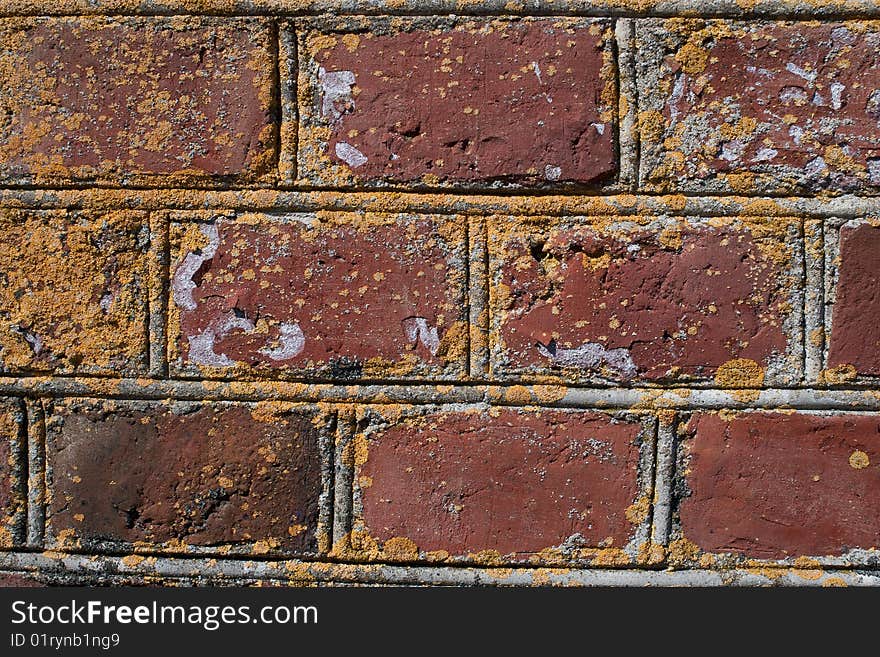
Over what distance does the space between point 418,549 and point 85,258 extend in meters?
0.65

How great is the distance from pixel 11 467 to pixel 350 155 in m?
0.68

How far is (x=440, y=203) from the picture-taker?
859 mm

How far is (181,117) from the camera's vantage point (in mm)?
861

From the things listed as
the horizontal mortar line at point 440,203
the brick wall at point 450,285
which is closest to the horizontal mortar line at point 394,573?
the brick wall at point 450,285

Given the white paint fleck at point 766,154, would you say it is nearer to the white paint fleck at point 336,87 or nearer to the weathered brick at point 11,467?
the white paint fleck at point 336,87

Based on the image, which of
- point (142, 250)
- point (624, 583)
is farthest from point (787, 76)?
point (142, 250)

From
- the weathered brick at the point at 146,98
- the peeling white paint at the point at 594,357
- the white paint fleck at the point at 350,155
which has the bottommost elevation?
the peeling white paint at the point at 594,357

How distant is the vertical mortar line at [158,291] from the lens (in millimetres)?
871

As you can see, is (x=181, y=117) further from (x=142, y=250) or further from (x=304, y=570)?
(x=304, y=570)

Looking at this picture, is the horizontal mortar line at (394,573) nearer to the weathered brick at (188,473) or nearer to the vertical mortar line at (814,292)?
the weathered brick at (188,473)

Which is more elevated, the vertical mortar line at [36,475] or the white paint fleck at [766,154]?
the white paint fleck at [766,154]

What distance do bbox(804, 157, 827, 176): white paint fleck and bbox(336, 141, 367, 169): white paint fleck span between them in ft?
2.03

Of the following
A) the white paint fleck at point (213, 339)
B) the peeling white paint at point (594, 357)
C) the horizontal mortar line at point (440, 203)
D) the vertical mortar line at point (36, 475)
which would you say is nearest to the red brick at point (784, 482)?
the peeling white paint at point (594, 357)

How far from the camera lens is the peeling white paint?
2.83 ft
